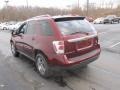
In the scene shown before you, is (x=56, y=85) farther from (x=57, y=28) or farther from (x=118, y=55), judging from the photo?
(x=118, y=55)

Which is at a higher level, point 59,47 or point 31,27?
point 31,27

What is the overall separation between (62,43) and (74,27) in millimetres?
741

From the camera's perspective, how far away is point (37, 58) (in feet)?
22.3

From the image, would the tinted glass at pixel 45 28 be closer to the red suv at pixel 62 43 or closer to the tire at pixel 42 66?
the red suv at pixel 62 43

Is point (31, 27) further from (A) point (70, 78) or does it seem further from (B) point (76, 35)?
(A) point (70, 78)

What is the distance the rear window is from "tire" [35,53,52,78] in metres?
1.04

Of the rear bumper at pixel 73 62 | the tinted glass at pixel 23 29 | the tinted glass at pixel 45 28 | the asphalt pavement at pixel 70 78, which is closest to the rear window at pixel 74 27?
the tinted glass at pixel 45 28

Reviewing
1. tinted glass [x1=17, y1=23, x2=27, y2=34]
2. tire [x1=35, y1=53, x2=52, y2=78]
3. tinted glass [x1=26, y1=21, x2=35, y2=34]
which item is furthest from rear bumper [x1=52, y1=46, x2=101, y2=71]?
tinted glass [x1=17, y1=23, x2=27, y2=34]

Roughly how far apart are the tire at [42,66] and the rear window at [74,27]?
3.41 ft

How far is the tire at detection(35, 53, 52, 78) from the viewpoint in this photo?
20.5ft

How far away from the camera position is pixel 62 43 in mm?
5684

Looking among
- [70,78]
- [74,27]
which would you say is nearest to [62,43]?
[74,27]

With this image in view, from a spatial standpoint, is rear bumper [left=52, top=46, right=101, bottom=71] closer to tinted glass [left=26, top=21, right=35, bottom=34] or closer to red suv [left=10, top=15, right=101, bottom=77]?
red suv [left=10, top=15, right=101, bottom=77]

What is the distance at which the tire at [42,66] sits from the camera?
625cm
